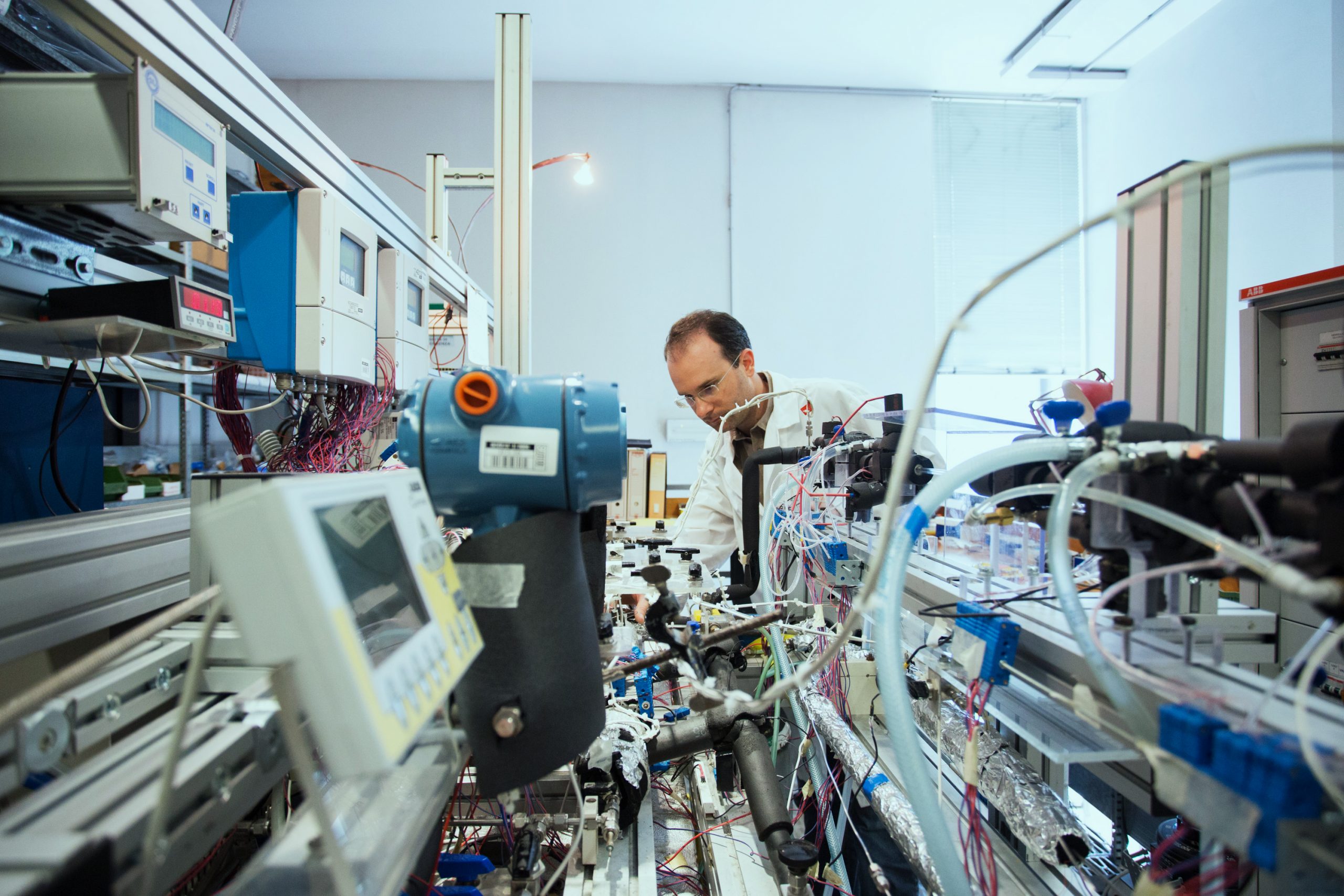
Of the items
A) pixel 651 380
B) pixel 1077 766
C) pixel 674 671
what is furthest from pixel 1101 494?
pixel 651 380

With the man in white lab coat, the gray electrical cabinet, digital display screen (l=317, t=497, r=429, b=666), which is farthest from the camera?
the man in white lab coat

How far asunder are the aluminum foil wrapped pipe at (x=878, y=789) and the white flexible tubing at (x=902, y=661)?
0.03 m

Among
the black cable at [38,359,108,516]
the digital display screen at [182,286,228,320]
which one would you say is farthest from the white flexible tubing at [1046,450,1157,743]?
the black cable at [38,359,108,516]

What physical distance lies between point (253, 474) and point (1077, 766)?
8.00 feet

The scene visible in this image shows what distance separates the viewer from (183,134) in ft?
3.05

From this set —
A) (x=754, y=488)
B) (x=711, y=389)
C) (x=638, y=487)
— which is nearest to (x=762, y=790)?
(x=754, y=488)

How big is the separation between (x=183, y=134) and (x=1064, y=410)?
1.41 meters

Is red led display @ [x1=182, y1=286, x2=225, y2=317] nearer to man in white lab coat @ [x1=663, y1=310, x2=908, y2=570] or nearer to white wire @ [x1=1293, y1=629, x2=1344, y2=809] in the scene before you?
man in white lab coat @ [x1=663, y1=310, x2=908, y2=570]

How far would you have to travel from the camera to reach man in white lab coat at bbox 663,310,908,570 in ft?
6.30

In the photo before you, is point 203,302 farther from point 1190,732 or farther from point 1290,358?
point 1290,358

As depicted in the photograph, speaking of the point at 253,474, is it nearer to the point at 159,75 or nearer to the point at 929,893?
the point at 159,75

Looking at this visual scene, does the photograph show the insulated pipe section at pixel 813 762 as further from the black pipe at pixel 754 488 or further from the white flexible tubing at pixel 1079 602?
the white flexible tubing at pixel 1079 602

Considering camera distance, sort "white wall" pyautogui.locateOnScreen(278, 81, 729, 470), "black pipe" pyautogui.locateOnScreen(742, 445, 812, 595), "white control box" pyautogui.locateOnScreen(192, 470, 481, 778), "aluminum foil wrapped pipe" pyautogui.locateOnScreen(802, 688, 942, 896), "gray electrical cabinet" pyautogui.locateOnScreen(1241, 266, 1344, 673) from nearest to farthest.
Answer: "white control box" pyautogui.locateOnScreen(192, 470, 481, 778), "aluminum foil wrapped pipe" pyautogui.locateOnScreen(802, 688, 942, 896), "black pipe" pyautogui.locateOnScreen(742, 445, 812, 595), "gray electrical cabinet" pyautogui.locateOnScreen(1241, 266, 1344, 673), "white wall" pyautogui.locateOnScreen(278, 81, 729, 470)

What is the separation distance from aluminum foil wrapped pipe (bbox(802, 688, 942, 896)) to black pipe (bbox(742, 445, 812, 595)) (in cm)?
27
